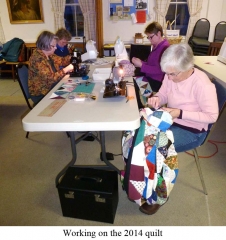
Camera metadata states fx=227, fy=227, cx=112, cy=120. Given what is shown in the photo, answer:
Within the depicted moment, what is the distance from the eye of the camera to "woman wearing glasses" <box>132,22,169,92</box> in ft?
8.01

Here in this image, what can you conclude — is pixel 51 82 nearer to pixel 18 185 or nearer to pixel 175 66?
pixel 18 185

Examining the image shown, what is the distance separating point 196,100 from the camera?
154 cm

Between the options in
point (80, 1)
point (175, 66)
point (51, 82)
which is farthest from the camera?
point (80, 1)

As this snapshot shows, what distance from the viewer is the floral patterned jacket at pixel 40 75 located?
2.18 m

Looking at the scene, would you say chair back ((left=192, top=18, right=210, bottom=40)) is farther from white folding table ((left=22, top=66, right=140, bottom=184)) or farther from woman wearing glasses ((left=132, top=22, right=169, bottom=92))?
white folding table ((left=22, top=66, right=140, bottom=184))


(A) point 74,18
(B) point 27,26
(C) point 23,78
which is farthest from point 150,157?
(B) point 27,26

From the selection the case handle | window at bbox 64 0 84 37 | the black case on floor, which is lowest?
the black case on floor

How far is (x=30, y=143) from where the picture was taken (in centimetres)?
256

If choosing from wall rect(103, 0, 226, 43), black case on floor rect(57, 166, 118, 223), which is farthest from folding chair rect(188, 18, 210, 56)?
black case on floor rect(57, 166, 118, 223)

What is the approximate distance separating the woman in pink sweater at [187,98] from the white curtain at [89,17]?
433 centimetres

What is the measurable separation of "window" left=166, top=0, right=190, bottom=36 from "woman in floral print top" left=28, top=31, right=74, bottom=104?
13.5 feet

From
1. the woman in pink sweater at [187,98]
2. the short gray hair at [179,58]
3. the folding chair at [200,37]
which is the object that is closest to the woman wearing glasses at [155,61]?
the woman in pink sweater at [187,98]

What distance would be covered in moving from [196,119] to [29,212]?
4.43ft
